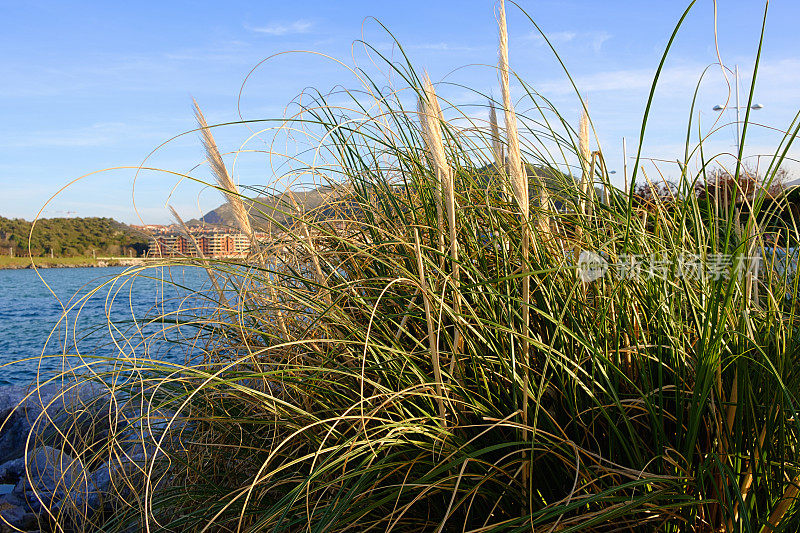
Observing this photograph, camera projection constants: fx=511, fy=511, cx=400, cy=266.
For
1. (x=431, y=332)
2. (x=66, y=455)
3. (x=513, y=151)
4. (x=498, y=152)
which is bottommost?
(x=66, y=455)

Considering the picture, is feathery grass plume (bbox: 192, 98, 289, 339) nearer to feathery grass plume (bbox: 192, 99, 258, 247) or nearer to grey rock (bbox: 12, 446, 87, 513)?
feathery grass plume (bbox: 192, 99, 258, 247)

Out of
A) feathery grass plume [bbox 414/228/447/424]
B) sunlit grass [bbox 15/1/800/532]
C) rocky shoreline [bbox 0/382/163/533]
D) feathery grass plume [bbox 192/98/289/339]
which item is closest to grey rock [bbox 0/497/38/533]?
rocky shoreline [bbox 0/382/163/533]

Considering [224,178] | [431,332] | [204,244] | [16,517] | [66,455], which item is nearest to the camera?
[431,332]

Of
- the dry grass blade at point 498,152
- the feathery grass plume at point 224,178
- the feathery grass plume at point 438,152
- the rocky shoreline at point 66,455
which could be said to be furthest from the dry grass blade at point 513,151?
the rocky shoreline at point 66,455

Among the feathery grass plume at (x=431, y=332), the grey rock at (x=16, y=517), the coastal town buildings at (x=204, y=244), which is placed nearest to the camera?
the feathery grass plume at (x=431, y=332)

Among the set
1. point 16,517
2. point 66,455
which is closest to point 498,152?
point 66,455

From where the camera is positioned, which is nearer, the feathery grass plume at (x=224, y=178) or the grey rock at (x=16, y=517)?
the feathery grass plume at (x=224, y=178)

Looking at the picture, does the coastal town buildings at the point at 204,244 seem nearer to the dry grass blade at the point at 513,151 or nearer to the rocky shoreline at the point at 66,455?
the rocky shoreline at the point at 66,455

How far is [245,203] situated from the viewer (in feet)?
6.43

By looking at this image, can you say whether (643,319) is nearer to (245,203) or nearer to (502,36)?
(502,36)

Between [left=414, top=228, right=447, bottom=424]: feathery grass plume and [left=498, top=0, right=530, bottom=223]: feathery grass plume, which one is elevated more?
[left=498, top=0, right=530, bottom=223]: feathery grass plume

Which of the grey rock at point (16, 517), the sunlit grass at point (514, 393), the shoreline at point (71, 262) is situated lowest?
the grey rock at point (16, 517)

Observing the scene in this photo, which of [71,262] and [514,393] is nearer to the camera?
[514,393]

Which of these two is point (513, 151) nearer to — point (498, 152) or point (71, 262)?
point (498, 152)
